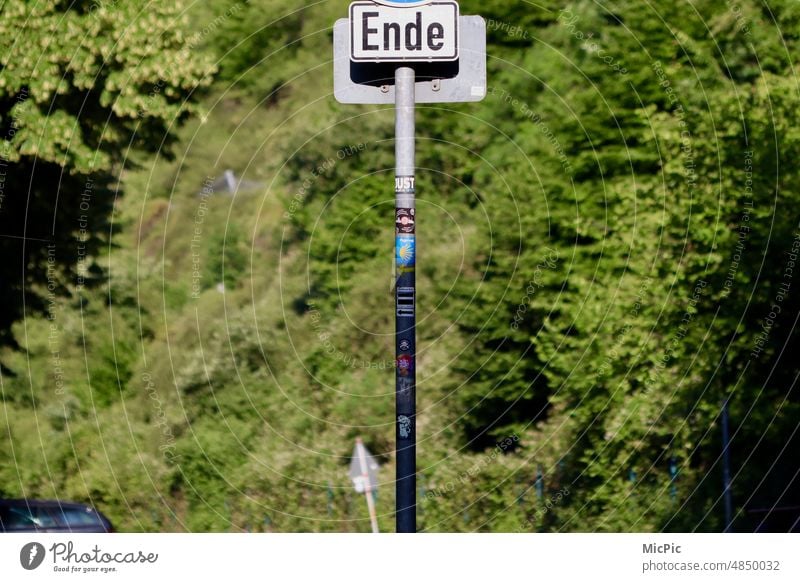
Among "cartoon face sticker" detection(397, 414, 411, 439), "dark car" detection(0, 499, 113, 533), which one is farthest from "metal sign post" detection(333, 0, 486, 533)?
"dark car" detection(0, 499, 113, 533)

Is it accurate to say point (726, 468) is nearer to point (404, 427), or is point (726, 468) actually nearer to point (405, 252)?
point (404, 427)

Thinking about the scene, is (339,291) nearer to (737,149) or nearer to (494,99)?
(494,99)

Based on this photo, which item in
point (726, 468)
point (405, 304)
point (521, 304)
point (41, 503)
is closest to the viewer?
point (405, 304)

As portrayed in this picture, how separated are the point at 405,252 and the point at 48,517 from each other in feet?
29.6

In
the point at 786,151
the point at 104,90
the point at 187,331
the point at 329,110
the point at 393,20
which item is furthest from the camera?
the point at 187,331

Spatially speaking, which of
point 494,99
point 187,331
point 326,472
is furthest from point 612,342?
point 187,331

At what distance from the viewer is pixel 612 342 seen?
42.1 ft

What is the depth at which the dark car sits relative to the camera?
42.3ft

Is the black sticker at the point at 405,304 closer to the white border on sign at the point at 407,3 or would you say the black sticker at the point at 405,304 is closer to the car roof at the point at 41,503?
the white border on sign at the point at 407,3

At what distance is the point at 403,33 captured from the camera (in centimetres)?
691

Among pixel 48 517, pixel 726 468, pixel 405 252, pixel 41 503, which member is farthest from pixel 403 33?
pixel 48 517

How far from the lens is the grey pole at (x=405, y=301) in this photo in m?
6.64

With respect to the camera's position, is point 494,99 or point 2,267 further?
point 494,99

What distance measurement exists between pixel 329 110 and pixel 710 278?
12719 mm
